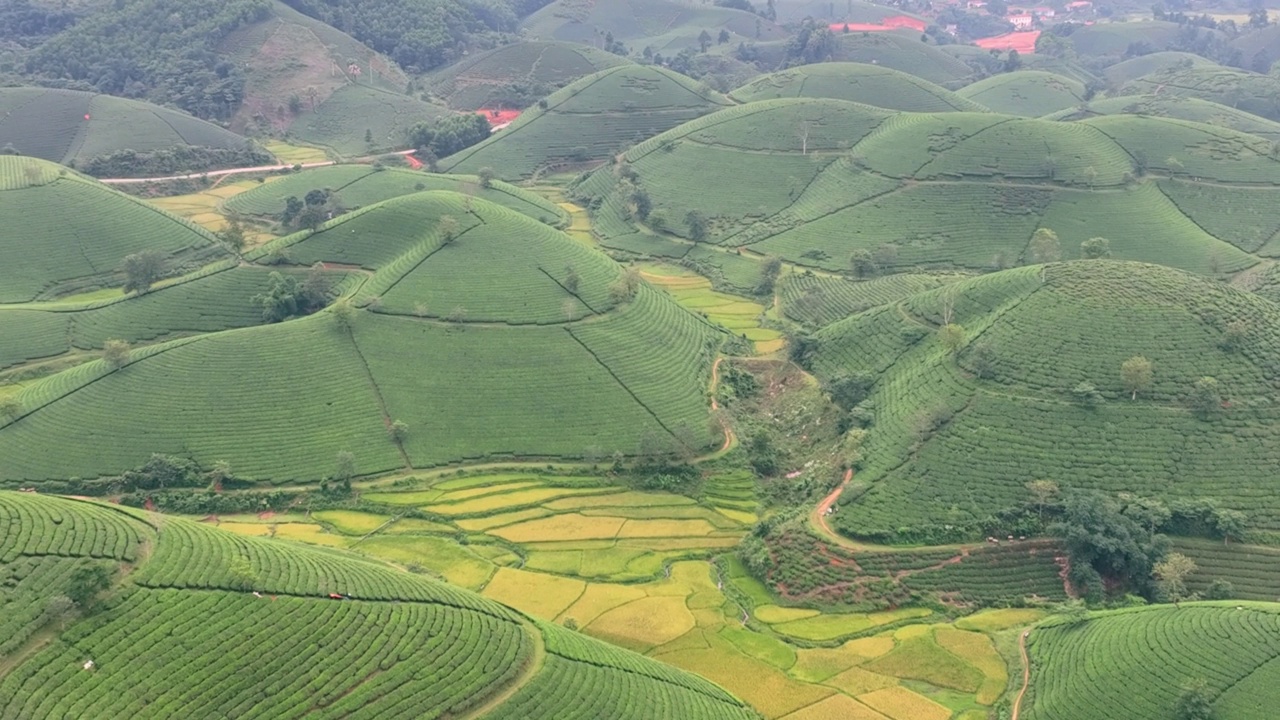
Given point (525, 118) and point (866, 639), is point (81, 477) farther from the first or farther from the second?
point (525, 118)

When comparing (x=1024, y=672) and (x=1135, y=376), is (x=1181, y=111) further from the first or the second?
(x=1024, y=672)

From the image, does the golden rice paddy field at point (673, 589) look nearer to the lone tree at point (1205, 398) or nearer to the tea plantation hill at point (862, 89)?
the lone tree at point (1205, 398)

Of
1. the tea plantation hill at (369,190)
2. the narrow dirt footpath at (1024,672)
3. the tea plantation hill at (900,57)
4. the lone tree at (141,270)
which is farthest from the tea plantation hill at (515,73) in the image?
the narrow dirt footpath at (1024,672)

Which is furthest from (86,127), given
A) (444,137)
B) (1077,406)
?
(1077,406)

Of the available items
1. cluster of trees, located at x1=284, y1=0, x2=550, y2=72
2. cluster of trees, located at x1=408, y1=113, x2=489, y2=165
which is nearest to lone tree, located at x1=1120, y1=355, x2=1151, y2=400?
cluster of trees, located at x1=408, y1=113, x2=489, y2=165

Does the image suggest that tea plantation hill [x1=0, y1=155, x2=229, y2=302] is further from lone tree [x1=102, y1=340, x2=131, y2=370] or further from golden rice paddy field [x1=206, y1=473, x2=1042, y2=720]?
golden rice paddy field [x1=206, y1=473, x2=1042, y2=720]

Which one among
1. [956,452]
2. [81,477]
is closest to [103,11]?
[81,477]
